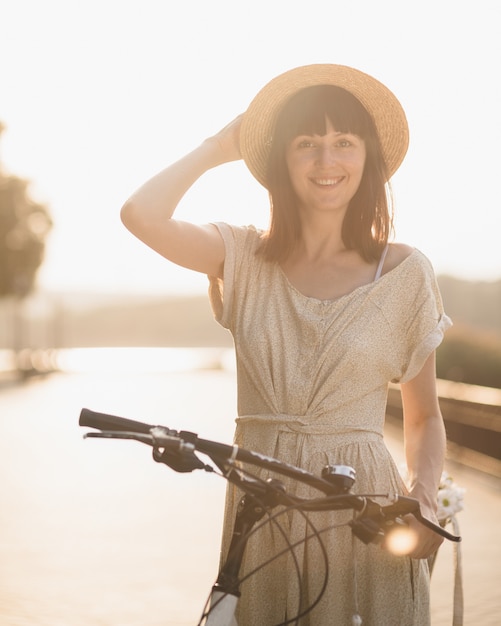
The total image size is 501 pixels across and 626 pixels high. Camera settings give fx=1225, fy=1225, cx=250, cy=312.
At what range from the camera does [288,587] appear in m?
3.23

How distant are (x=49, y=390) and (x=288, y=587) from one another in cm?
3085

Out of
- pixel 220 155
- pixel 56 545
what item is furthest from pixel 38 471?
pixel 220 155

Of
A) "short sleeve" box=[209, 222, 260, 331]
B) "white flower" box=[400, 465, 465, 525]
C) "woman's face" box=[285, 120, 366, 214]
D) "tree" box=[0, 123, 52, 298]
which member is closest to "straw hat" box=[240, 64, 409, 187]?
"woman's face" box=[285, 120, 366, 214]

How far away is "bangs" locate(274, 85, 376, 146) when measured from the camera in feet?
11.5

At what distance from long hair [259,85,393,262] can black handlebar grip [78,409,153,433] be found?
40.8 inches

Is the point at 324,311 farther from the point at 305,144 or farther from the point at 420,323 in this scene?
the point at 305,144

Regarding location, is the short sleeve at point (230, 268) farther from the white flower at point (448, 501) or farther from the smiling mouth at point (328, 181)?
the white flower at point (448, 501)

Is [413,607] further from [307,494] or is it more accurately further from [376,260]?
[376,260]

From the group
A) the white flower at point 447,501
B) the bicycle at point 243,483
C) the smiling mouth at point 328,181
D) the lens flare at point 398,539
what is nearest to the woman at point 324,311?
the smiling mouth at point 328,181

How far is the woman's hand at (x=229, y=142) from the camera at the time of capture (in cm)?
366

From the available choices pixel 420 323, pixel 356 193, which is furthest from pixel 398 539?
pixel 356 193

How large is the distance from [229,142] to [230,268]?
413mm

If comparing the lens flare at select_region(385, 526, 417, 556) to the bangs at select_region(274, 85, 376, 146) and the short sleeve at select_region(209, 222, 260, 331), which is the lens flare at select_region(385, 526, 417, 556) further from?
the bangs at select_region(274, 85, 376, 146)

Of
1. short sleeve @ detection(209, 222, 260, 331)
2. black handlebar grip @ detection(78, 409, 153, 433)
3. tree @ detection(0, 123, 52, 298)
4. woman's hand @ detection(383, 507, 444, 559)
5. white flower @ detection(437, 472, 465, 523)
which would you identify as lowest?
tree @ detection(0, 123, 52, 298)
